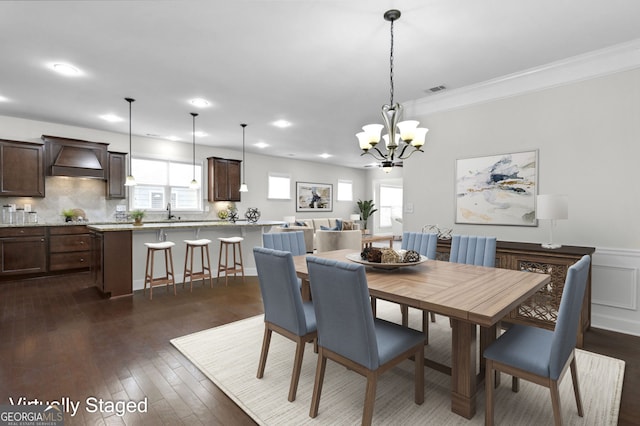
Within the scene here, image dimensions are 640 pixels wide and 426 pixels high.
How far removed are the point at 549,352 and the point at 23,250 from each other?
688 cm

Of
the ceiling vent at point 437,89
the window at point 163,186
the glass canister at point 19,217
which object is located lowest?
the glass canister at point 19,217

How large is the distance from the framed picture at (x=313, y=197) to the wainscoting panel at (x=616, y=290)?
7.24 metres

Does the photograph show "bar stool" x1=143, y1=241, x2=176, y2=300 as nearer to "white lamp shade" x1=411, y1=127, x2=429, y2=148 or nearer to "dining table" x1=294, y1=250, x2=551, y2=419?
"dining table" x1=294, y1=250, x2=551, y2=419

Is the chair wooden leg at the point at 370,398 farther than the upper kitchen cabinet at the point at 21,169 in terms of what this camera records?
No

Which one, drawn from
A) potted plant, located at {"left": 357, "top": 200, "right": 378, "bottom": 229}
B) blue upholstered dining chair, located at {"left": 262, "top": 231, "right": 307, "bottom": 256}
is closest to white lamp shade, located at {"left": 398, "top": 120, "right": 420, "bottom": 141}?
blue upholstered dining chair, located at {"left": 262, "top": 231, "right": 307, "bottom": 256}

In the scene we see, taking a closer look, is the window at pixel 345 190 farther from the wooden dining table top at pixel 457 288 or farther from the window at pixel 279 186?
the wooden dining table top at pixel 457 288

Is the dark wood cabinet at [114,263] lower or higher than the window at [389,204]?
lower

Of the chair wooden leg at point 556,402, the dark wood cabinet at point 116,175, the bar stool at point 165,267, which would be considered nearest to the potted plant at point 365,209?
the dark wood cabinet at point 116,175

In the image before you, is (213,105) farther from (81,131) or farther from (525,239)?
(525,239)

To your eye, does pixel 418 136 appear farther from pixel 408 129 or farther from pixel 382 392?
pixel 382 392

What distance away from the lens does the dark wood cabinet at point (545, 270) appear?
2900mm

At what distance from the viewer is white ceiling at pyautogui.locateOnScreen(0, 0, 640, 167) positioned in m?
2.42

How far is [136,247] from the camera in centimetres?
461

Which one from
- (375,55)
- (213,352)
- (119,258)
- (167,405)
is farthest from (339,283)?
(119,258)
